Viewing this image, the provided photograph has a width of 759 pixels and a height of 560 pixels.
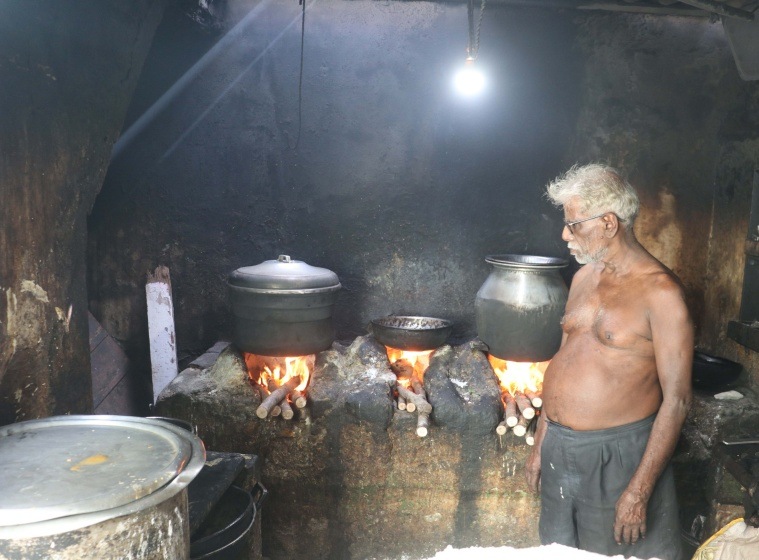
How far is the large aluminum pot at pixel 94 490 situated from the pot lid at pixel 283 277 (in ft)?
7.44

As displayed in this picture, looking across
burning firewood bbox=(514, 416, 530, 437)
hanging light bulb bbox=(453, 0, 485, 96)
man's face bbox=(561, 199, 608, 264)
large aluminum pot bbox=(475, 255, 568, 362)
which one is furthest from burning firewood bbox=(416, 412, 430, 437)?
hanging light bulb bbox=(453, 0, 485, 96)

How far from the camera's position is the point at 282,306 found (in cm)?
448

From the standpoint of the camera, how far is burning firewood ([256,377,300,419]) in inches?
167

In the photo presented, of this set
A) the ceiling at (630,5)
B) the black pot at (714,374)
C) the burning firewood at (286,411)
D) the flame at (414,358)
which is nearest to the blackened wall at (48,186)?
the burning firewood at (286,411)

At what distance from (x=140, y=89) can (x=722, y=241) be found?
5.19 m

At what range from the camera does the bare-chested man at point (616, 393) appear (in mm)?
2949

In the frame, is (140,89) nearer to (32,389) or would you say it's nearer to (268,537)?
(32,389)

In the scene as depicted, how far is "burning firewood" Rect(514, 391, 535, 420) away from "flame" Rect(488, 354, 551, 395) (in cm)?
21

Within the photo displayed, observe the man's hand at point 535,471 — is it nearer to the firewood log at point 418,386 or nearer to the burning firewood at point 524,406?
the burning firewood at point 524,406

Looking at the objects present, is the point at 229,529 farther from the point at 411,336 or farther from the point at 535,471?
the point at 411,336

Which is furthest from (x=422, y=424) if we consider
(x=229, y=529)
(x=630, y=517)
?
(x=229, y=529)

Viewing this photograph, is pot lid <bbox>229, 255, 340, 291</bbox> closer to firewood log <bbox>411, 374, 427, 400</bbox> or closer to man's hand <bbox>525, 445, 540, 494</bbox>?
firewood log <bbox>411, 374, 427, 400</bbox>

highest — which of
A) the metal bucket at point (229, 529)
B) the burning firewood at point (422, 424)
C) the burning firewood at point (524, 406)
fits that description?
the metal bucket at point (229, 529)

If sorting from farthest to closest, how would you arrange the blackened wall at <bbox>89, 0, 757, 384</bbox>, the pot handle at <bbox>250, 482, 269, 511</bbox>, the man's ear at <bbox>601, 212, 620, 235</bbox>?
1. the blackened wall at <bbox>89, 0, 757, 384</bbox>
2. the man's ear at <bbox>601, 212, 620, 235</bbox>
3. the pot handle at <bbox>250, 482, 269, 511</bbox>
